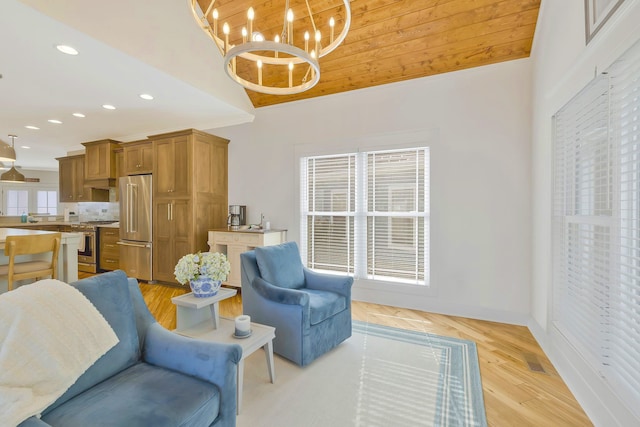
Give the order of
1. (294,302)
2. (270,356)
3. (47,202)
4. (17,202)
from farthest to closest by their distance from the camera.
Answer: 1. (47,202)
2. (17,202)
3. (294,302)
4. (270,356)

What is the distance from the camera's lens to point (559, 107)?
2.33 meters

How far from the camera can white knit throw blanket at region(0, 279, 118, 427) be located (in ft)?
3.31

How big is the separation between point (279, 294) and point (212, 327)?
53 cm

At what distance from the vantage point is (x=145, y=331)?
5.32ft

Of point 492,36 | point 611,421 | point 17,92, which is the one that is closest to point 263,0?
point 492,36

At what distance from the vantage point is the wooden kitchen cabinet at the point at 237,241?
13.7 ft

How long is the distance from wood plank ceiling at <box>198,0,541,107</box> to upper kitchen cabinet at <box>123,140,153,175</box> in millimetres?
2272

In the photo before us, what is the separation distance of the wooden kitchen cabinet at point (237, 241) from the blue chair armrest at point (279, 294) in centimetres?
162

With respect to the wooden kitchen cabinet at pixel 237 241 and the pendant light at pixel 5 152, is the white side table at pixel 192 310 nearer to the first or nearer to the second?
the wooden kitchen cabinet at pixel 237 241

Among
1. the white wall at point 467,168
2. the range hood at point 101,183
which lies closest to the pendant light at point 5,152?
the range hood at point 101,183

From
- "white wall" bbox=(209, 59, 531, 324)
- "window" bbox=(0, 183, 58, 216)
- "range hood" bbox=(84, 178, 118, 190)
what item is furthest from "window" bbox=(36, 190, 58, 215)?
"white wall" bbox=(209, 59, 531, 324)

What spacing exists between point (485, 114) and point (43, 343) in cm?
391

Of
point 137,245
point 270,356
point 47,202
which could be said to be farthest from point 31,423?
point 47,202

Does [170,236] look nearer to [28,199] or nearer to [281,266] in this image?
[281,266]
